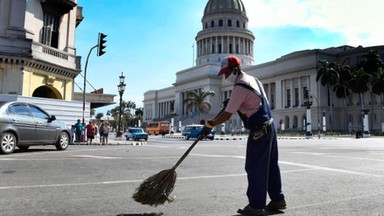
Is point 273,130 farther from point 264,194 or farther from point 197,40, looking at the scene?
point 197,40

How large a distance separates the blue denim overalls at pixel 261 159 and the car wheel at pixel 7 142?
Answer: 855 cm

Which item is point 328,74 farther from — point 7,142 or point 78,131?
point 7,142

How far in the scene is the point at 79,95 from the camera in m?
28.9

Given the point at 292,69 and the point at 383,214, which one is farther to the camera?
the point at 292,69

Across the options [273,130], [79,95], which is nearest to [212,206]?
[273,130]

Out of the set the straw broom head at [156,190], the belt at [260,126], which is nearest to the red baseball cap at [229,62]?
the belt at [260,126]

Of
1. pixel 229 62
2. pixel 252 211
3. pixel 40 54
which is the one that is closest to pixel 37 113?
pixel 229 62

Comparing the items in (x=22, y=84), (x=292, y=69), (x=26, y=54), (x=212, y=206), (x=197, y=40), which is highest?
(x=197, y=40)

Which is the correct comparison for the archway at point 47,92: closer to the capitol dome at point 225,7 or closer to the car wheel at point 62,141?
the car wheel at point 62,141

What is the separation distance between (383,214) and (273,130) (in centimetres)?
145

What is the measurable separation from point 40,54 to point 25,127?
12.1 metres

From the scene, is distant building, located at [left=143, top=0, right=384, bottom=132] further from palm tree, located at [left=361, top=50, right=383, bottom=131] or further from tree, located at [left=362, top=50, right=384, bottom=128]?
palm tree, located at [left=361, top=50, right=383, bottom=131]

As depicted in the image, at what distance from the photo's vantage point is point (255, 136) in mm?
3609

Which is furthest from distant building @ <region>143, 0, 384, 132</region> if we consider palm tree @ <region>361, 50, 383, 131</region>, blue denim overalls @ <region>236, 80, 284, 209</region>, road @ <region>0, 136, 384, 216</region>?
blue denim overalls @ <region>236, 80, 284, 209</region>
